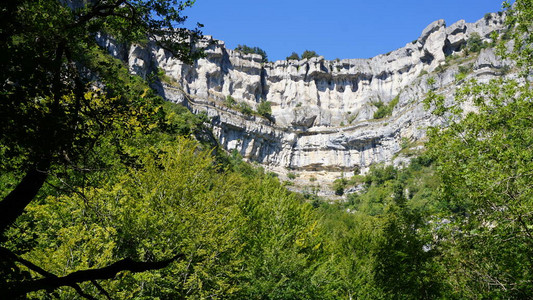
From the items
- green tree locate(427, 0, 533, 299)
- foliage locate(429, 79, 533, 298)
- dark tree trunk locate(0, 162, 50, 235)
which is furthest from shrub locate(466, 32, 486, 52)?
dark tree trunk locate(0, 162, 50, 235)

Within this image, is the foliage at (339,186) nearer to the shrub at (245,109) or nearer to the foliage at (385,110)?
the foliage at (385,110)

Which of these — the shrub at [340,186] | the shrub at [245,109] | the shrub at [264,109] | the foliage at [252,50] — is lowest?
the shrub at [340,186]

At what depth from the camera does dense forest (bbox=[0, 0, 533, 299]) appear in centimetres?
349

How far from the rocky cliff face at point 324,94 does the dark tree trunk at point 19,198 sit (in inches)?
3074

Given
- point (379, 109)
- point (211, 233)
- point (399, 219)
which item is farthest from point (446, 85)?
point (211, 233)

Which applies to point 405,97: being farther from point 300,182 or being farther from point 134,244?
point 134,244

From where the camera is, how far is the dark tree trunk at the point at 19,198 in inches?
119

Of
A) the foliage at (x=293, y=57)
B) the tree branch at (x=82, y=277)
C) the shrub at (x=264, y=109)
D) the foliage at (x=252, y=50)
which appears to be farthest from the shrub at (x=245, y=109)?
the tree branch at (x=82, y=277)

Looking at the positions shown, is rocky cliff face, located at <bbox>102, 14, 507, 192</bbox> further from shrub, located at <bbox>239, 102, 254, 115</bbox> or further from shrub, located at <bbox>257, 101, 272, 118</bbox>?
shrub, located at <bbox>257, 101, 272, 118</bbox>

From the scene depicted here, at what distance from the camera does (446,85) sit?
85250 millimetres

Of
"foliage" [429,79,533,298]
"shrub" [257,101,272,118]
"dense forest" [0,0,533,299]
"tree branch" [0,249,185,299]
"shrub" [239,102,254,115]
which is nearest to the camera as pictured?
"tree branch" [0,249,185,299]

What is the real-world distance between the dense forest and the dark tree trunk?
14 millimetres

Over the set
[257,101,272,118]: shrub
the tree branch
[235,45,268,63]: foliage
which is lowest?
the tree branch

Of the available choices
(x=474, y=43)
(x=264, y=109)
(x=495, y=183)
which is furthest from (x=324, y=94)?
(x=495, y=183)
